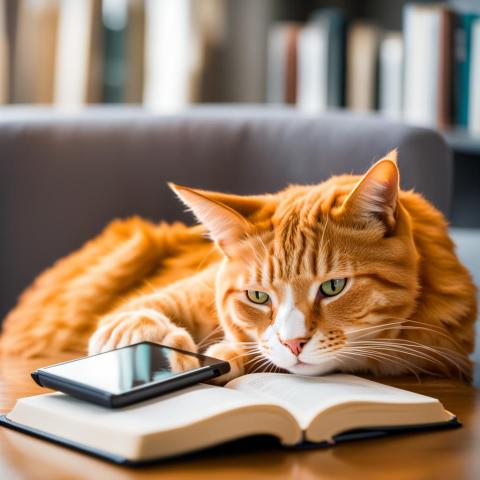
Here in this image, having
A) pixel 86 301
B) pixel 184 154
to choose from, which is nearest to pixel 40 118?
pixel 184 154

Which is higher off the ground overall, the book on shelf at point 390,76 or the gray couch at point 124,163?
the book on shelf at point 390,76

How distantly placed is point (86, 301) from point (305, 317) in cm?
62

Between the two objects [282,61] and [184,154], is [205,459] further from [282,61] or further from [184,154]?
[282,61]

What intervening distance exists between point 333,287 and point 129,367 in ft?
1.03

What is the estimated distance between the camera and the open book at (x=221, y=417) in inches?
37.3

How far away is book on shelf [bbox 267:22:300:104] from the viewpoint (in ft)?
11.0

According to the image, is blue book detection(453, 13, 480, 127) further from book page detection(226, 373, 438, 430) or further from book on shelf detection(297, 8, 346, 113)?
book page detection(226, 373, 438, 430)

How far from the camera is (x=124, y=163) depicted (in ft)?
6.62

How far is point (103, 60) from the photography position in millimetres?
3625

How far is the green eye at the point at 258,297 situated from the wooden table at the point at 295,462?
289 millimetres

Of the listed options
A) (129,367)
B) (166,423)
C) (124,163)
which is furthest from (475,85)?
(166,423)

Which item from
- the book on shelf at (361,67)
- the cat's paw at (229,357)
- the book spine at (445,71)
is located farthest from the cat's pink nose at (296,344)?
the book on shelf at (361,67)

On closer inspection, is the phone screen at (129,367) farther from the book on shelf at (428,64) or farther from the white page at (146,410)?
the book on shelf at (428,64)

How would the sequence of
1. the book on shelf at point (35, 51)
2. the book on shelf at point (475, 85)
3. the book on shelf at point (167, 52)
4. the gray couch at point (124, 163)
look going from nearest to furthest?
the gray couch at point (124, 163) < the book on shelf at point (475, 85) < the book on shelf at point (35, 51) < the book on shelf at point (167, 52)
